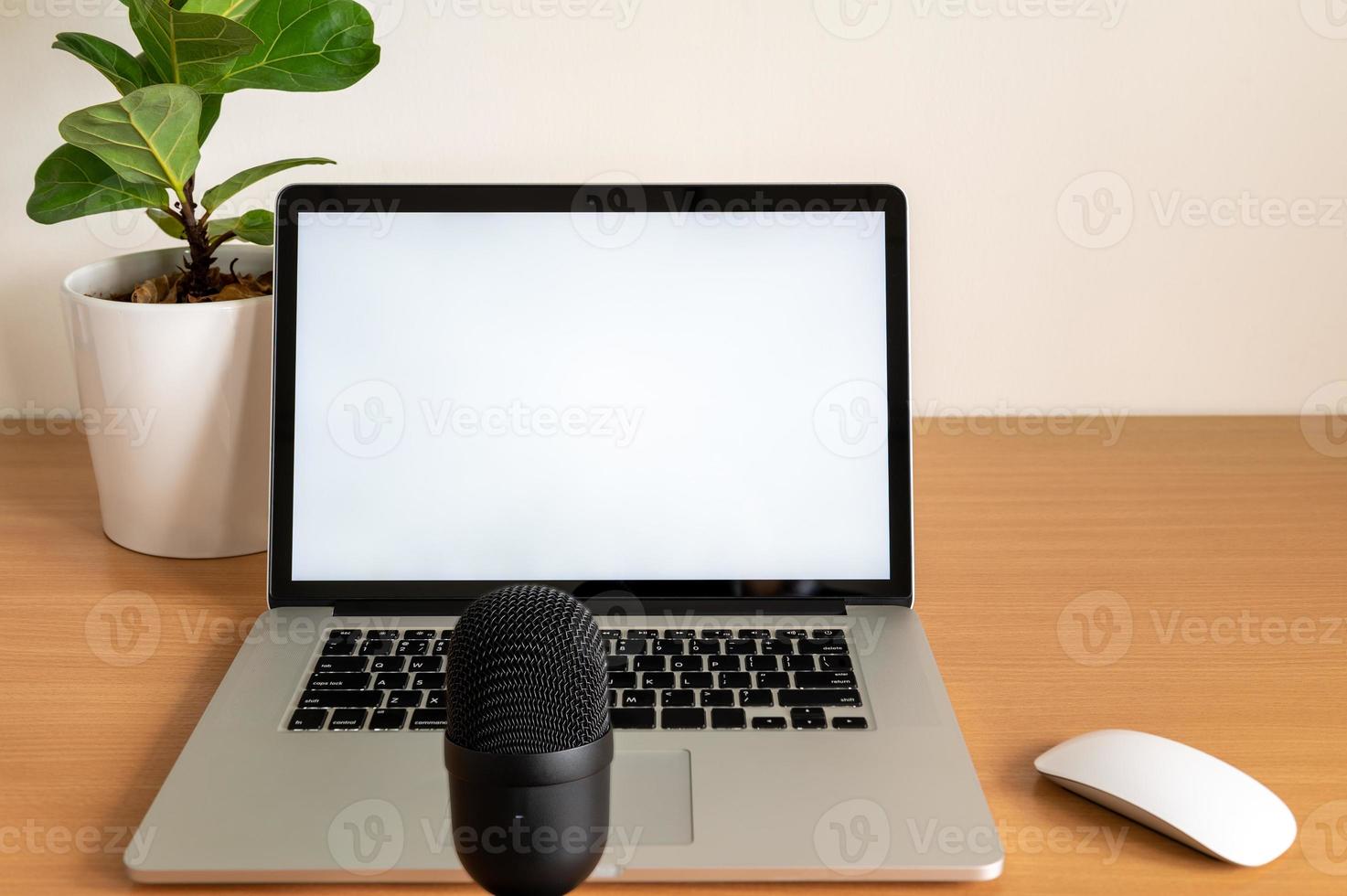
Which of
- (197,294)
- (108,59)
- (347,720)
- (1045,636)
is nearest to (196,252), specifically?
(197,294)

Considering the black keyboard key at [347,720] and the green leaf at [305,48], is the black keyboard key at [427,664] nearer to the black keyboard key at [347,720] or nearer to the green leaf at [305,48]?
the black keyboard key at [347,720]

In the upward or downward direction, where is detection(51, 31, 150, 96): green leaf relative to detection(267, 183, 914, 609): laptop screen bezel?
upward

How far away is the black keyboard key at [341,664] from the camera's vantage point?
0.65 meters

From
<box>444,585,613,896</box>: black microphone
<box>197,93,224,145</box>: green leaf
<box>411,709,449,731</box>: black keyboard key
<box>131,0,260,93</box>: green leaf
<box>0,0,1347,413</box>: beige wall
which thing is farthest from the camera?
<box>0,0,1347,413</box>: beige wall

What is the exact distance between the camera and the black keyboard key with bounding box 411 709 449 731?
0.59 meters

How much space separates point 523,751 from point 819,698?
0.24 metres

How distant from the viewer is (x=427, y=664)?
0.66 metres

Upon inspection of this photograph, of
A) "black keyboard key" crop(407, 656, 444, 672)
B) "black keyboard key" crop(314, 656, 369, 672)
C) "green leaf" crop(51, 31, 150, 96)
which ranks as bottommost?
"black keyboard key" crop(407, 656, 444, 672)

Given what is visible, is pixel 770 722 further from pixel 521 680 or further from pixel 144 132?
pixel 144 132

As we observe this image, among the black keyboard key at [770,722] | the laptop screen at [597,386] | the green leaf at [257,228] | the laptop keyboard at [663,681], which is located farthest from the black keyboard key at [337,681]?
the green leaf at [257,228]

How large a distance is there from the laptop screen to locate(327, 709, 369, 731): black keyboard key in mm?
158

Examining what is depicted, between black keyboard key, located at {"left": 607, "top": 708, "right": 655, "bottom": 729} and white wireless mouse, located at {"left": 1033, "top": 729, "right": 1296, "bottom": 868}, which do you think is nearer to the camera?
white wireless mouse, located at {"left": 1033, "top": 729, "right": 1296, "bottom": 868}

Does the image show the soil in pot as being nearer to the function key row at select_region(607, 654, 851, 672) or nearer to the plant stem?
the plant stem

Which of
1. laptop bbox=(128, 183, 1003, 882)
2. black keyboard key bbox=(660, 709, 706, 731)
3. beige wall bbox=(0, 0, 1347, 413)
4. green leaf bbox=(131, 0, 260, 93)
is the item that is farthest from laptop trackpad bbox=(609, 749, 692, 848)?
beige wall bbox=(0, 0, 1347, 413)
